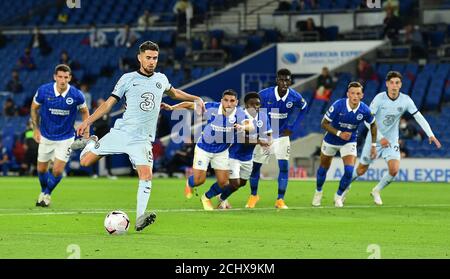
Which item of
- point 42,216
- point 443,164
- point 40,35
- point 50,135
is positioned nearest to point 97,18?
point 40,35

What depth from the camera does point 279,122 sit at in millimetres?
21469

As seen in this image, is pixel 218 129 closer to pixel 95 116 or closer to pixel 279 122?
pixel 279 122

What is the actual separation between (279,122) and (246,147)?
1.19m

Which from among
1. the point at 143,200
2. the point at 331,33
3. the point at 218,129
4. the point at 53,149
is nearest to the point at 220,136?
the point at 218,129

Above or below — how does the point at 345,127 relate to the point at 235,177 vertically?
above

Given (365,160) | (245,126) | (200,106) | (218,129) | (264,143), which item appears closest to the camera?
(200,106)

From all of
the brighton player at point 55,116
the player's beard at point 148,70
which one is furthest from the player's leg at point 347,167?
the player's beard at point 148,70

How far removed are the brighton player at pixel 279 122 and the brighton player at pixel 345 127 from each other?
→ 0.65 meters

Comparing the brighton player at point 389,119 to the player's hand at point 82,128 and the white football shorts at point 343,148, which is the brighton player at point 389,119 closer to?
the white football shorts at point 343,148

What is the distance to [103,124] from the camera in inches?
1419

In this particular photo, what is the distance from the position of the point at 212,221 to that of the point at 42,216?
2762 millimetres

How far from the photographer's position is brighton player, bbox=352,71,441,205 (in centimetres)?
2250

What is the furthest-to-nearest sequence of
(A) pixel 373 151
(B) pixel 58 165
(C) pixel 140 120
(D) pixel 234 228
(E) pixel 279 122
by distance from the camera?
(A) pixel 373 151
(E) pixel 279 122
(B) pixel 58 165
(D) pixel 234 228
(C) pixel 140 120

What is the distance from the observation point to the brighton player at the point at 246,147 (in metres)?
20.2
